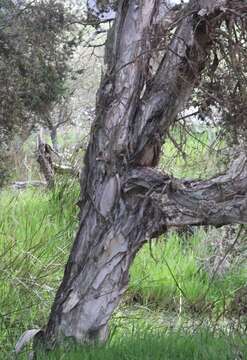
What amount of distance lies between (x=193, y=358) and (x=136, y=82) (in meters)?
1.52

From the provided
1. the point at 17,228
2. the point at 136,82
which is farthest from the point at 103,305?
the point at 17,228

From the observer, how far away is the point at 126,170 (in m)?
3.84

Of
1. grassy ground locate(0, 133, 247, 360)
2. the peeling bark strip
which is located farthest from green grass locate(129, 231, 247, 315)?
the peeling bark strip

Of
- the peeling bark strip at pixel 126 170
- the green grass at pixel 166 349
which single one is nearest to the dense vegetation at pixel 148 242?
the green grass at pixel 166 349

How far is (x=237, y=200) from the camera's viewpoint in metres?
3.46

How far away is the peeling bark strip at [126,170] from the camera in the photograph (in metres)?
3.69

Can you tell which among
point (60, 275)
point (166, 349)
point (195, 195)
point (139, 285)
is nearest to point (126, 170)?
point (195, 195)

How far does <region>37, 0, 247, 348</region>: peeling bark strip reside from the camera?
145 inches

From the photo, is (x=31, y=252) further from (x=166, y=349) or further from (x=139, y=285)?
(x=166, y=349)

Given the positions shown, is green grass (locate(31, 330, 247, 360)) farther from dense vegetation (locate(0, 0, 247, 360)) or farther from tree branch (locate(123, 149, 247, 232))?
tree branch (locate(123, 149, 247, 232))

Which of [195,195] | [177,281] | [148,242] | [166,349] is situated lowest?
[166,349]

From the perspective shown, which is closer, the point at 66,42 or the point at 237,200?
the point at 237,200

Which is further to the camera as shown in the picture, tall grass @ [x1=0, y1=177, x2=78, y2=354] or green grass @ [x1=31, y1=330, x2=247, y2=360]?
tall grass @ [x1=0, y1=177, x2=78, y2=354]

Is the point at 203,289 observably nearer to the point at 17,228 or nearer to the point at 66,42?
the point at 17,228
